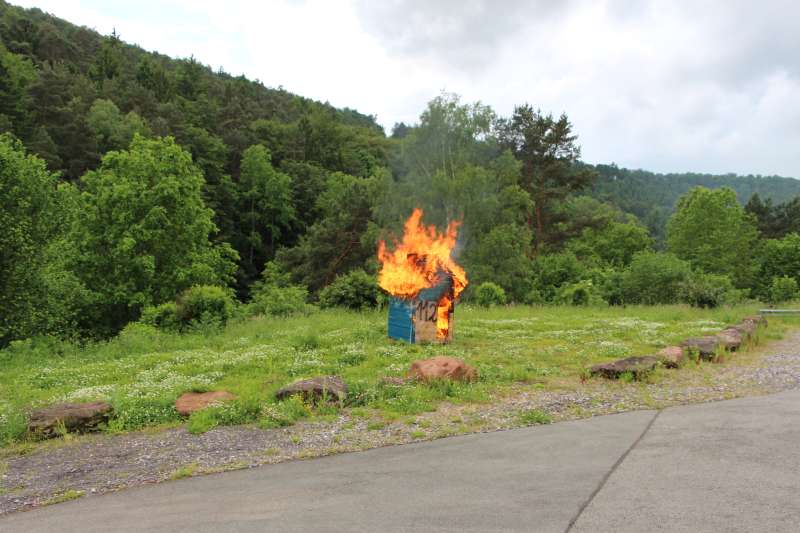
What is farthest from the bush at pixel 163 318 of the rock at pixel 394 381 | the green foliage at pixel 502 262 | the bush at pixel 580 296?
the green foliage at pixel 502 262

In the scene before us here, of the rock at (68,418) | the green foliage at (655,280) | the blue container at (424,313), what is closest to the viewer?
the rock at (68,418)

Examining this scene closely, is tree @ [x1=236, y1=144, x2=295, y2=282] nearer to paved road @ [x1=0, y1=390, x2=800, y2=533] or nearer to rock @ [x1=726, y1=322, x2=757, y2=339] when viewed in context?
rock @ [x1=726, y1=322, x2=757, y2=339]

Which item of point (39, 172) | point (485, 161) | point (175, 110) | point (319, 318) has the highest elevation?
point (175, 110)

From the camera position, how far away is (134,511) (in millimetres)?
7355

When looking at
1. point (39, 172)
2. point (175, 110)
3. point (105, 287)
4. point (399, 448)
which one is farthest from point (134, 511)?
point (175, 110)

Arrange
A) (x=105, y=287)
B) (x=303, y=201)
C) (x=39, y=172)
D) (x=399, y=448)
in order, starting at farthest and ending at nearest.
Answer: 1. (x=303, y=201)
2. (x=105, y=287)
3. (x=39, y=172)
4. (x=399, y=448)

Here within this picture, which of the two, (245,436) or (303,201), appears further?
(303,201)

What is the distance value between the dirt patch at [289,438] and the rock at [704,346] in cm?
217

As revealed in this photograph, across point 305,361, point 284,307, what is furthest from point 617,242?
point 305,361

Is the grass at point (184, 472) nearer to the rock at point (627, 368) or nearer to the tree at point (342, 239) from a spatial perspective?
the rock at point (627, 368)

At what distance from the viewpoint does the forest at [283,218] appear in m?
31.6

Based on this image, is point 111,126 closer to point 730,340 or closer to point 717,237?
point 730,340

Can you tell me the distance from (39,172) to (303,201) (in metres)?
61.7

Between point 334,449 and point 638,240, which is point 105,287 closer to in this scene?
point 334,449
